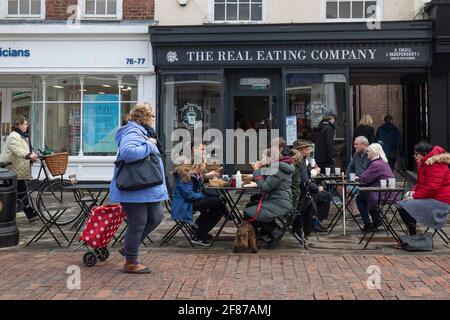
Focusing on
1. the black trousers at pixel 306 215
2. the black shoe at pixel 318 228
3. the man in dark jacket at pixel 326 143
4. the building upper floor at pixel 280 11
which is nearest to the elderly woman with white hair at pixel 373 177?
the black shoe at pixel 318 228

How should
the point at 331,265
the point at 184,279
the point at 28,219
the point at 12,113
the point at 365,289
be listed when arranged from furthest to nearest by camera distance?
the point at 12,113, the point at 28,219, the point at 331,265, the point at 184,279, the point at 365,289

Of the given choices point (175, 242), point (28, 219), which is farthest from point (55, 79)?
point (175, 242)

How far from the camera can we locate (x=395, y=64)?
12047 millimetres

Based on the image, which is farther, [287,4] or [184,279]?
[287,4]

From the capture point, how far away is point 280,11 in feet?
40.9

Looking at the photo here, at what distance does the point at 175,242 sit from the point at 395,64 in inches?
272

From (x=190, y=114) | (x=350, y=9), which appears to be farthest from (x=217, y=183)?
(x=350, y=9)

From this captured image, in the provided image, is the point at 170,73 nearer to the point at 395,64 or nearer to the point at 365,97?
the point at 395,64

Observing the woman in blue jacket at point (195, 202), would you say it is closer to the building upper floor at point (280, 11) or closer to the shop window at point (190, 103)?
the shop window at point (190, 103)

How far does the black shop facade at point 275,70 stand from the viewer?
12.0m

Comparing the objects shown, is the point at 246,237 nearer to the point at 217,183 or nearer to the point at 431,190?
the point at 217,183

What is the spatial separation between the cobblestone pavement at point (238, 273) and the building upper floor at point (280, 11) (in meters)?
6.33

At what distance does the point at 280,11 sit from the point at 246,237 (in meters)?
7.09

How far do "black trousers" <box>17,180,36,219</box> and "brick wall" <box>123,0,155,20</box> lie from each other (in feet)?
16.5
